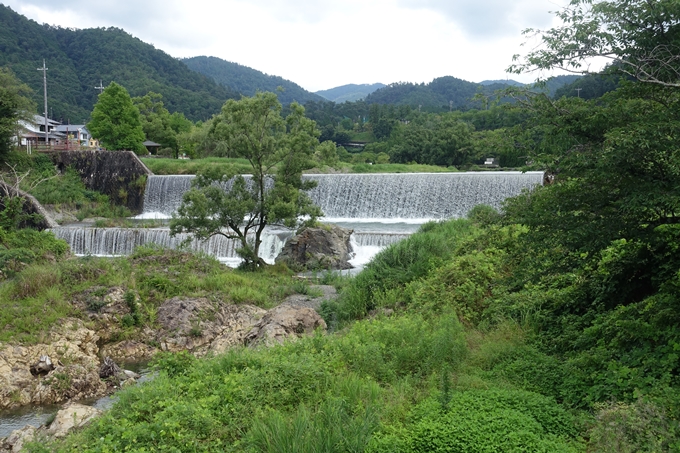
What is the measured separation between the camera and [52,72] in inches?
2611

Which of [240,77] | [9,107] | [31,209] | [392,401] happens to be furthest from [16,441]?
[240,77]

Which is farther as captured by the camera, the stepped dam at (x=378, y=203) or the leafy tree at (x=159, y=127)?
the leafy tree at (x=159, y=127)

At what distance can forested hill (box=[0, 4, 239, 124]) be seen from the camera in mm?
63031

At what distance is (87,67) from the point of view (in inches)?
2815

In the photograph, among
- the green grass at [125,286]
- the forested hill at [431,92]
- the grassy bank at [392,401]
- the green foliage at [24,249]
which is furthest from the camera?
the forested hill at [431,92]

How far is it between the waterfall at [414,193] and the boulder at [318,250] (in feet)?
19.7

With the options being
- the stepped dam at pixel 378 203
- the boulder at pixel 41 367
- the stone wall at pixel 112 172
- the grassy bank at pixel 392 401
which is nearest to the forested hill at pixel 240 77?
the stone wall at pixel 112 172

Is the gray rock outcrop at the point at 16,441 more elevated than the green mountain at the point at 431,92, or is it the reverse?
the green mountain at the point at 431,92

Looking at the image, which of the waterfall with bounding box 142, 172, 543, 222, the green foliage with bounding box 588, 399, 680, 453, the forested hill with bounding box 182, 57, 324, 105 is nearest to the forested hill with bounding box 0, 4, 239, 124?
the waterfall with bounding box 142, 172, 543, 222

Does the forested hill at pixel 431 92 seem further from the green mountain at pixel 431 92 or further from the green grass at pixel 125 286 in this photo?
the green grass at pixel 125 286

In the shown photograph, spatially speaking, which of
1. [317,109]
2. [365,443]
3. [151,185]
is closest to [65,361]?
[365,443]

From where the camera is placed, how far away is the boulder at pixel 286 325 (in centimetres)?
801

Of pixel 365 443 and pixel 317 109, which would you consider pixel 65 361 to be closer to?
pixel 365 443

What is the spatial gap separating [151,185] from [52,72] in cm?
5055
